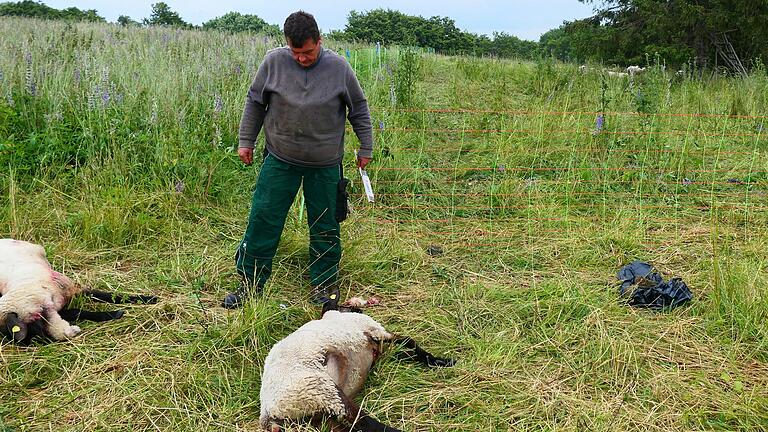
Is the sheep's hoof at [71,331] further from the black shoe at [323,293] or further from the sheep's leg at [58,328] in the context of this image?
the black shoe at [323,293]

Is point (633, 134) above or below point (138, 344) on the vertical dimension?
above

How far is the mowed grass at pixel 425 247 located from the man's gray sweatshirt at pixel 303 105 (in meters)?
0.83

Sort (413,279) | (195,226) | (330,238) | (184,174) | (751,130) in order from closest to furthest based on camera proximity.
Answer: (330,238)
(413,279)
(195,226)
(184,174)
(751,130)

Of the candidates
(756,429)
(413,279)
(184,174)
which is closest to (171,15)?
(184,174)

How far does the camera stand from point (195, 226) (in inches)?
163

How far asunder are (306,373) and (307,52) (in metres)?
1.61

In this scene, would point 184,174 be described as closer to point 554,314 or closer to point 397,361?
point 397,361

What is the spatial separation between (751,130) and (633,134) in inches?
79.2

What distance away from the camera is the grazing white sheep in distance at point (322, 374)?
207 centimetres

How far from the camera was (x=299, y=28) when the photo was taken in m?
2.80

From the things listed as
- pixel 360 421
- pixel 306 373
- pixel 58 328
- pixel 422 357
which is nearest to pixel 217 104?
pixel 58 328

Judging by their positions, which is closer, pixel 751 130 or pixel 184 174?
pixel 184 174

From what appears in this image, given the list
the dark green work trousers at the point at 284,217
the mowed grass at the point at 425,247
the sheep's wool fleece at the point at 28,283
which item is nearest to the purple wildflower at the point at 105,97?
the mowed grass at the point at 425,247

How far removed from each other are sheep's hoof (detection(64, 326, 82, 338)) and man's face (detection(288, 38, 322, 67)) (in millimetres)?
1738
